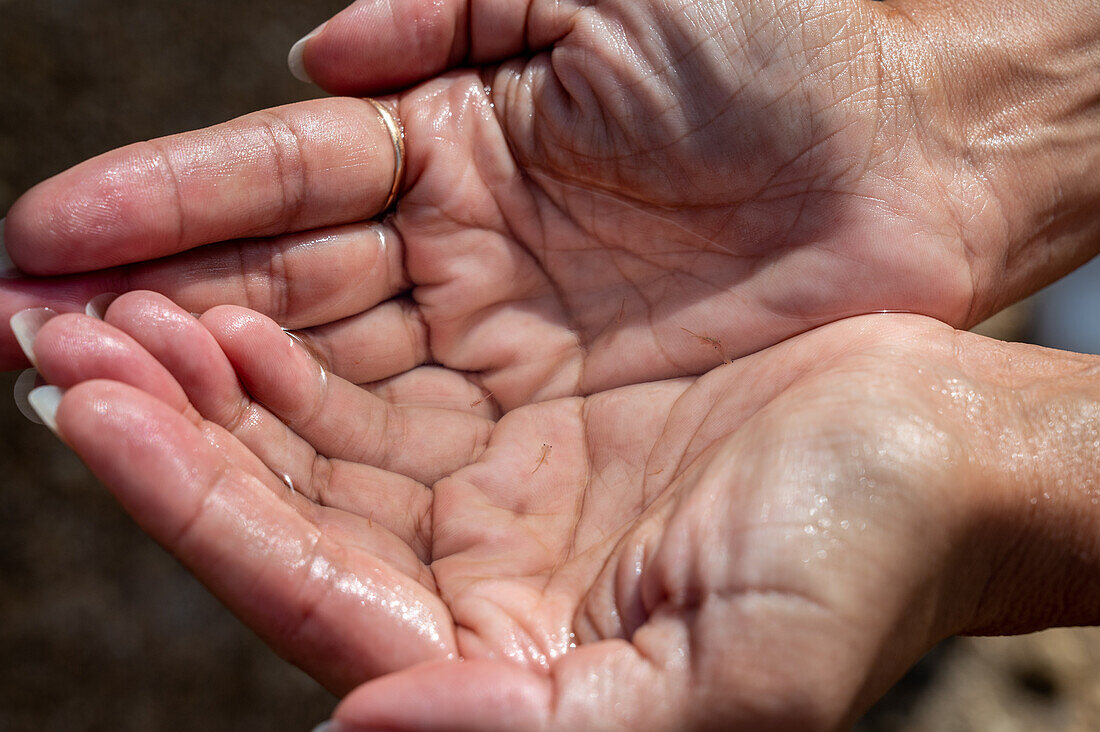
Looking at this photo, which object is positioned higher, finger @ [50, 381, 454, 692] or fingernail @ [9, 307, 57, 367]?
fingernail @ [9, 307, 57, 367]

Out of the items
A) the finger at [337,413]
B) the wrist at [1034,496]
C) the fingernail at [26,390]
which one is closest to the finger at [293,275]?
the finger at [337,413]

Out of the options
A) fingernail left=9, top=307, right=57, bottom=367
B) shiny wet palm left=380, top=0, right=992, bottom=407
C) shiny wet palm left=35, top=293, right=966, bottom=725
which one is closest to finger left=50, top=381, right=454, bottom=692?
shiny wet palm left=35, top=293, right=966, bottom=725

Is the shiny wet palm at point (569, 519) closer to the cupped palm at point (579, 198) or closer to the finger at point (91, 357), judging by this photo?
the finger at point (91, 357)

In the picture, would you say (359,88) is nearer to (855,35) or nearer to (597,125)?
(597,125)

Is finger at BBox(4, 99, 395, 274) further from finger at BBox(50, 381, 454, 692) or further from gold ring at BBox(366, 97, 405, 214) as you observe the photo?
finger at BBox(50, 381, 454, 692)

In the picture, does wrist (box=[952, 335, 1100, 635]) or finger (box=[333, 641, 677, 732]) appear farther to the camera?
wrist (box=[952, 335, 1100, 635])

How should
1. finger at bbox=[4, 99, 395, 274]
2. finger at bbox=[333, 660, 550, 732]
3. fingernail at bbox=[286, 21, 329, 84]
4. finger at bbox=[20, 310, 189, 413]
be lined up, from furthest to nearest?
fingernail at bbox=[286, 21, 329, 84] → finger at bbox=[4, 99, 395, 274] → finger at bbox=[20, 310, 189, 413] → finger at bbox=[333, 660, 550, 732]
